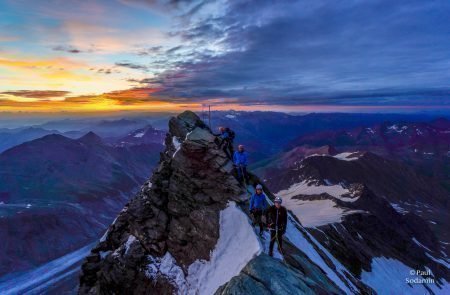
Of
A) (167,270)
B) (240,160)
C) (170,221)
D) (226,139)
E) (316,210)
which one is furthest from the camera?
(316,210)

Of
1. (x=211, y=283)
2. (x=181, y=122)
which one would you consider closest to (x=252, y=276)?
(x=211, y=283)

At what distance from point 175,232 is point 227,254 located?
9.41 metres

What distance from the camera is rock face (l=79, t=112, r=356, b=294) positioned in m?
33.1

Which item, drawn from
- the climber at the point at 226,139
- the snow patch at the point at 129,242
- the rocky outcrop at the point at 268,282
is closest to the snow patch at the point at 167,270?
the snow patch at the point at 129,242

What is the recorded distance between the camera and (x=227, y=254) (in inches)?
1146

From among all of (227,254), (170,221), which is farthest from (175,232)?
(227,254)

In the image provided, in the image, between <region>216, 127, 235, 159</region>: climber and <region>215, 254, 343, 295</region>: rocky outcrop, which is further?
<region>216, 127, 235, 159</region>: climber

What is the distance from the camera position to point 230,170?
1395 inches

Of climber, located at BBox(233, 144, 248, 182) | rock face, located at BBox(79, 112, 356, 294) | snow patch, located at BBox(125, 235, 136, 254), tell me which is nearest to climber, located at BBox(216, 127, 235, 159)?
rock face, located at BBox(79, 112, 356, 294)

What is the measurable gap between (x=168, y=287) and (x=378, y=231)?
100749 millimetres

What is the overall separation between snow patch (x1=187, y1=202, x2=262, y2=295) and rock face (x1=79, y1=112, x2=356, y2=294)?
16 cm

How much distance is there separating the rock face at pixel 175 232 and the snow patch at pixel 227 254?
162 millimetres

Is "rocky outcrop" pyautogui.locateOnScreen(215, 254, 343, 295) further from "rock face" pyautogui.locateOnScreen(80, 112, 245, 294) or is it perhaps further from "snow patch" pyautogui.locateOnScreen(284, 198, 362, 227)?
"snow patch" pyautogui.locateOnScreen(284, 198, 362, 227)

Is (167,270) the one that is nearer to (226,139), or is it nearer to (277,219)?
(226,139)
